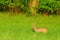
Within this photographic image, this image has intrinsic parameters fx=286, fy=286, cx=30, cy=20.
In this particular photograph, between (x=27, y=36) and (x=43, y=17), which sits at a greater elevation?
(x=27, y=36)

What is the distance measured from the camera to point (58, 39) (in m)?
11.4

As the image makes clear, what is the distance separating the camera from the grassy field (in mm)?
11552

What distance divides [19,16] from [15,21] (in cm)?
167

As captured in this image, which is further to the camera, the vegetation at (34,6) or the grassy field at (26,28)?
the vegetation at (34,6)

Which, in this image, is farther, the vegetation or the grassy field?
the vegetation

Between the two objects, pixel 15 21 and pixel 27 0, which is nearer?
pixel 15 21

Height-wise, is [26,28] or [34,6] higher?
[26,28]

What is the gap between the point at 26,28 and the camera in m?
13.2

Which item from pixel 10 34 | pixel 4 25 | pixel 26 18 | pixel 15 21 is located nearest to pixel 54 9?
pixel 26 18

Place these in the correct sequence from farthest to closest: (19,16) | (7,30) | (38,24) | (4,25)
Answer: (19,16) → (38,24) → (4,25) → (7,30)

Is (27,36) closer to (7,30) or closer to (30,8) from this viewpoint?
(7,30)

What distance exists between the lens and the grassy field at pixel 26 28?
1155 cm

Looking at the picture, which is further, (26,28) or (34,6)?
(34,6)

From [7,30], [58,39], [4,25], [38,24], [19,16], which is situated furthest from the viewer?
[19,16]
